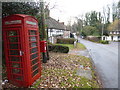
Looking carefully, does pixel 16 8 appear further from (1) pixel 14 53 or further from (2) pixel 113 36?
(2) pixel 113 36

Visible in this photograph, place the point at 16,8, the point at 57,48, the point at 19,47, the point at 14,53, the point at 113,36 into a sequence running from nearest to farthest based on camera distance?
the point at 19,47
the point at 14,53
the point at 16,8
the point at 57,48
the point at 113,36

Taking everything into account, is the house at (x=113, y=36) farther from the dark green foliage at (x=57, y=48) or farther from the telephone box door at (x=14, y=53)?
the telephone box door at (x=14, y=53)

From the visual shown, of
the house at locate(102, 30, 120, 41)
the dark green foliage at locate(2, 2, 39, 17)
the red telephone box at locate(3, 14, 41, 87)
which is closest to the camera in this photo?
the red telephone box at locate(3, 14, 41, 87)

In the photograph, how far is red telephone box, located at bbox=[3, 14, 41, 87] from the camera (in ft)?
11.0

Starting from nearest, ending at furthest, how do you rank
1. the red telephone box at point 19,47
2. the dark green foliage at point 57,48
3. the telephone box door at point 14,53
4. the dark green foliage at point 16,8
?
the red telephone box at point 19,47, the telephone box door at point 14,53, the dark green foliage at point 16,8, the dark green foliage at point 57,48

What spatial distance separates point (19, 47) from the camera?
11.4ft

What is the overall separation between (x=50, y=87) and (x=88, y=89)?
1556mm

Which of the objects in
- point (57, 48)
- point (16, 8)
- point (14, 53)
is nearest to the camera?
point (14, 53)

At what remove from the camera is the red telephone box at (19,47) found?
11.0 ft

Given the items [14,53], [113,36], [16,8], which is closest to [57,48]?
[16,8]

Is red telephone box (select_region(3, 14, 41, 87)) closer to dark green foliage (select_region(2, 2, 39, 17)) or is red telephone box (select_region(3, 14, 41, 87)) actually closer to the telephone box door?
the telephone box door

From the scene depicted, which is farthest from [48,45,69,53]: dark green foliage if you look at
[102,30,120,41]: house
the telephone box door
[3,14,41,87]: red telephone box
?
[102,30,120,41]: house

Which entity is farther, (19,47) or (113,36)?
(113,36)

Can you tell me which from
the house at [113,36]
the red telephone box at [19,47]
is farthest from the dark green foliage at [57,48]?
the house at [113,36]
